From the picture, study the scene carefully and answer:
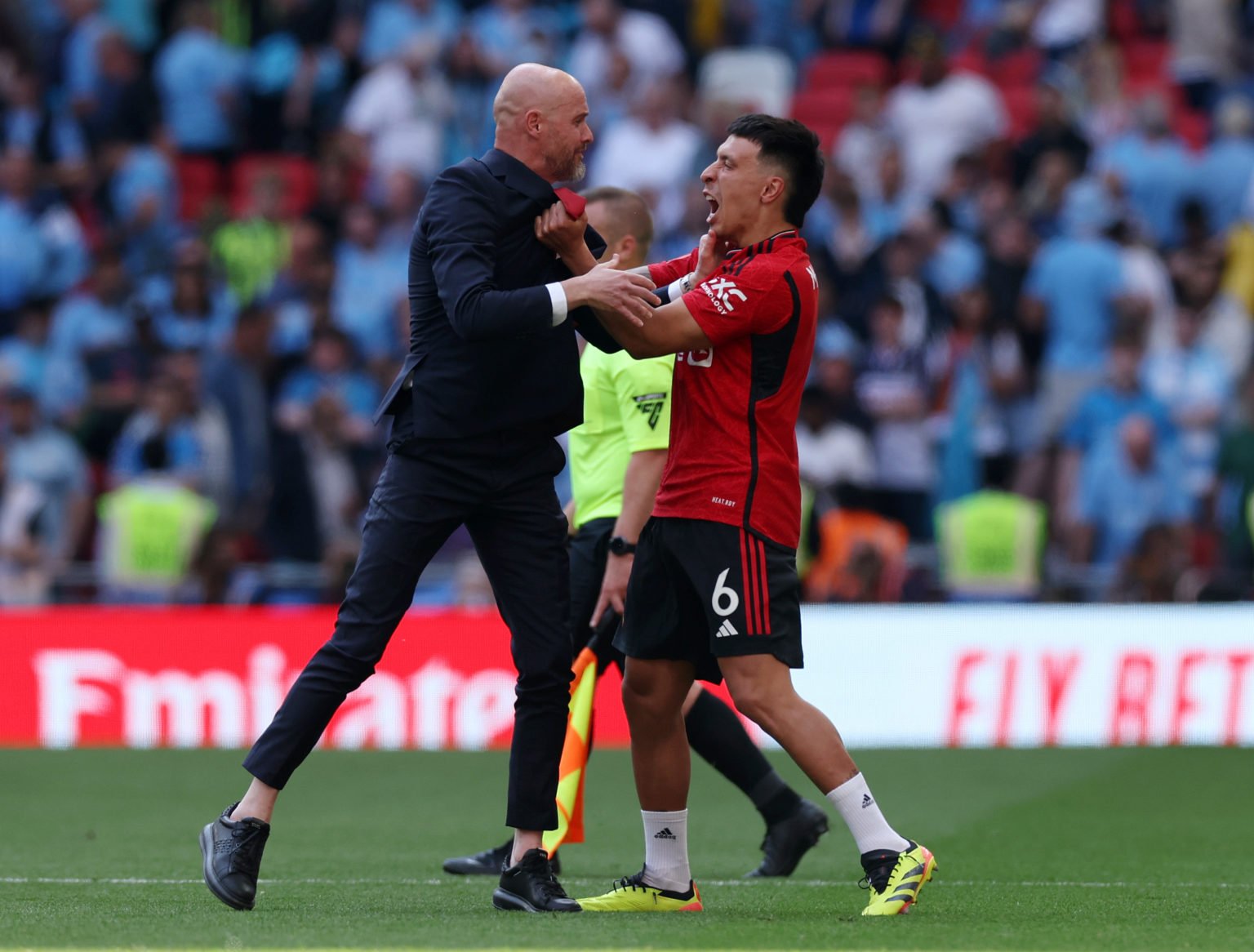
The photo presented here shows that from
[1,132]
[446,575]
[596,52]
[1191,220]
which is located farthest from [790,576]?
[1,132]

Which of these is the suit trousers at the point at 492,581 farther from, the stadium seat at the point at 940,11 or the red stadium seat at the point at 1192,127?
the stadium seat at the point at 940,11

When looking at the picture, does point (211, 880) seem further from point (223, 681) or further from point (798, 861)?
point (223, 681)

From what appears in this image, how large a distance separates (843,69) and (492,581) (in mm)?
13526

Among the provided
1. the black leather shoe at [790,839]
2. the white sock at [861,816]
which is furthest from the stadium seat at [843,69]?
the white sock at [861,816]

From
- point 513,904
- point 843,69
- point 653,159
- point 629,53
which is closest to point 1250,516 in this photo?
point 653,159

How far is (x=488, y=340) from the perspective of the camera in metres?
6.28

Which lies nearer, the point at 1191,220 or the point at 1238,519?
the point at 1238,519

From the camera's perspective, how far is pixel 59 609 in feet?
43.9

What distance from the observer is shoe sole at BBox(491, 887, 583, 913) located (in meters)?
6.37

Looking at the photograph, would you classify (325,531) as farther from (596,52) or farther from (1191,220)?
(1191,220)

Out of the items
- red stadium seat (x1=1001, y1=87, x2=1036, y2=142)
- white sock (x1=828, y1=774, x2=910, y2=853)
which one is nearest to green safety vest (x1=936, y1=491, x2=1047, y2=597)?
red stadium seat (x1=1001, y1=87, x2=1036, y2=142)

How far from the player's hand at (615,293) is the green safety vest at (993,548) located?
8.90 m

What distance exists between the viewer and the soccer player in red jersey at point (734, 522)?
621 cm

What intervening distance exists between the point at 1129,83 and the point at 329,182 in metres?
7.24
